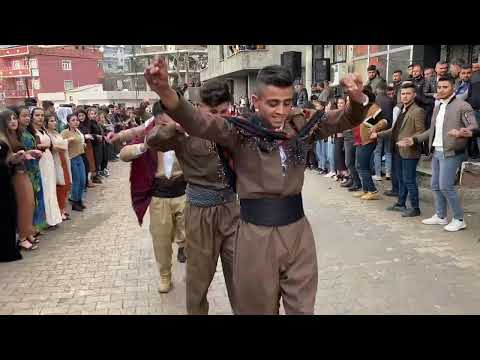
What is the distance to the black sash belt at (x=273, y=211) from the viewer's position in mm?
2508

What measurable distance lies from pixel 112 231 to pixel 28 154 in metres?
1.92

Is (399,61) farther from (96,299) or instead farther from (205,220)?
(96,299)

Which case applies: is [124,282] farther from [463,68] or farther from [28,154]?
[463,68]

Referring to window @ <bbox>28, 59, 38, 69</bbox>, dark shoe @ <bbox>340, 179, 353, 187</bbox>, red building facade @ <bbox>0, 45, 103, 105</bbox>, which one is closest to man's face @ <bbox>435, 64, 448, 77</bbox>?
dark shoe @ <bbox>340, 179, 353, 187</bbox>

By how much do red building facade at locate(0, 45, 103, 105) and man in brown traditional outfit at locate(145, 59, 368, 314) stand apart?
176ft

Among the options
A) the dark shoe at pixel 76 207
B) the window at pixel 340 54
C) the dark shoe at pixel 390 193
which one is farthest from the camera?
the window at pixel 340 54

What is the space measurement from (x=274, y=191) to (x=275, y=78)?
61 centimetres

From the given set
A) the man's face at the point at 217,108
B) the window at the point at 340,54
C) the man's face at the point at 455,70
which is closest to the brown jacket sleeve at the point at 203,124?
the man's face at the point at 217,108

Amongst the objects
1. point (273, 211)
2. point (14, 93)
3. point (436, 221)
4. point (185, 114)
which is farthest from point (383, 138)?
point (14, 93)

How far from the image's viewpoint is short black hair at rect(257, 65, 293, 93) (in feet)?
7.82

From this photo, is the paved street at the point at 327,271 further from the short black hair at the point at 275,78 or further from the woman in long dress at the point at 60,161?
the short black hair at the point at 275,78

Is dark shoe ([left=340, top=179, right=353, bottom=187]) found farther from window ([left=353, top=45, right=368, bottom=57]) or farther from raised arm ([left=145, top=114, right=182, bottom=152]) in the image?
raised arm ([left=145, top=114, right=182, bottom=152])
